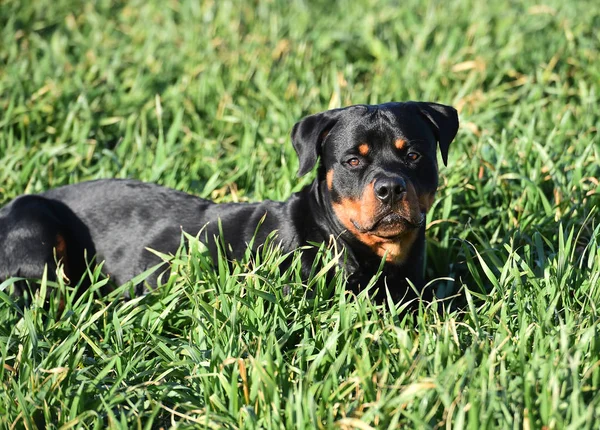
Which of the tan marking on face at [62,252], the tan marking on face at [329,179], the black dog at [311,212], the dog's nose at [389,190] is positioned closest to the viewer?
the dog's nose at [389,190]

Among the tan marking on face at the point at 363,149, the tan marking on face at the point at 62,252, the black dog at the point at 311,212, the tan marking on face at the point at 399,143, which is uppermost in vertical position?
the tan marking on face at the point at 399,143

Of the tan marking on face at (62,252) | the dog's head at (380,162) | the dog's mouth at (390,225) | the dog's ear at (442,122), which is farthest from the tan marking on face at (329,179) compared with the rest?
the tan marking on face at (62,252)

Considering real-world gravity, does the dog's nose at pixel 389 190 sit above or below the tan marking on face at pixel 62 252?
above

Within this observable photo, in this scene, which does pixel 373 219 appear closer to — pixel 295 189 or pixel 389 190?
pixel 389 190

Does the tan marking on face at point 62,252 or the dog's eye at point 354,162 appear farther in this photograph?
the tan marking on face at point 62,252

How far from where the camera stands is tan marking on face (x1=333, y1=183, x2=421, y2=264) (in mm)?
3562

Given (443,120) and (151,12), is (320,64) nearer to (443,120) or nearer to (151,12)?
(151,12)

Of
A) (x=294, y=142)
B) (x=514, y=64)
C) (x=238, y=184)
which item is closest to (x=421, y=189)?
(x=294, y=142)

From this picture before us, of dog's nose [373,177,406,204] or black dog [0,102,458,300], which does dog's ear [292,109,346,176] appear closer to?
black dog [0,102,458,300]

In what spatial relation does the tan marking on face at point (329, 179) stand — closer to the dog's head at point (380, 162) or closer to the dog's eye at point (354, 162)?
the dog's head at point (380, 162)

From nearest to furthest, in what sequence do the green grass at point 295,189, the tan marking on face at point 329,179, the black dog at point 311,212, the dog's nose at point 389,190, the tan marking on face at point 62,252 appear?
the green grass at point 295,189 < the dog's nose at point 389,190 < the black dog at point 311,212 < the tan marking on face at point 329,179 < the tan marking on face at point 62,252

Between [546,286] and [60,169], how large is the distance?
11.4ft

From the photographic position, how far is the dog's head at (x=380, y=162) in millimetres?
3574

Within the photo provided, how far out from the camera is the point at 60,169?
5477 millimetres
